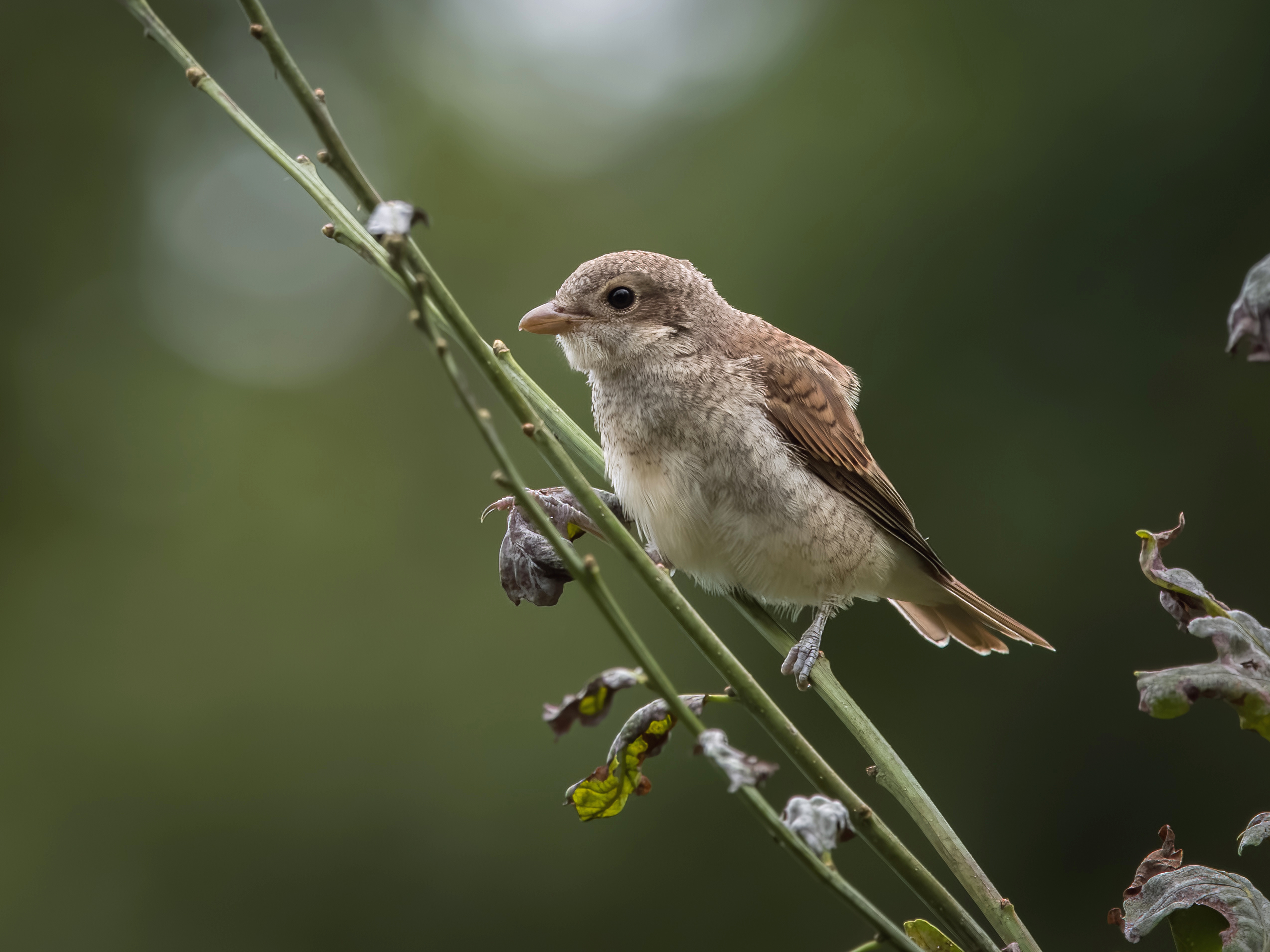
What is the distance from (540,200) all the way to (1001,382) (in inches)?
151

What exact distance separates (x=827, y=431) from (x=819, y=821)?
67.2 inches

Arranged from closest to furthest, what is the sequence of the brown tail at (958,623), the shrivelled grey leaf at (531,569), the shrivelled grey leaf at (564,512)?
the shrivelled grey leaf at (531,569)
the shrivelled grey leaf at (564,512)
the brown tail at (958,623)

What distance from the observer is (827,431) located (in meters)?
2.35

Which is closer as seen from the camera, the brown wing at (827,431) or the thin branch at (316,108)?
the thin branch at (316,108)

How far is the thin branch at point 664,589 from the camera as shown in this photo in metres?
0.74

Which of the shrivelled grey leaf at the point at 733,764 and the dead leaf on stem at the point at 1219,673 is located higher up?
the shrivelled grey leaf at the point at 733,764

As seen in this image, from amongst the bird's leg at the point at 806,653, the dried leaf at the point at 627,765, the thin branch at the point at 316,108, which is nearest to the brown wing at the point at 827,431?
the bird's leg at the point at 806,653

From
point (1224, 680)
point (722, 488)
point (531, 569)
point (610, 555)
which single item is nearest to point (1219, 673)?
point (1224, 680)

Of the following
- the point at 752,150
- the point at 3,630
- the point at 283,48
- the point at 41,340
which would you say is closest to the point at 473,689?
the point at 3,630

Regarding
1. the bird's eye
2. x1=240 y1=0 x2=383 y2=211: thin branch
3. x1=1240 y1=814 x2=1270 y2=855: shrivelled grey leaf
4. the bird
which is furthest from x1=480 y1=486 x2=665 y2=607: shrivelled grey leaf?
the bird's eye

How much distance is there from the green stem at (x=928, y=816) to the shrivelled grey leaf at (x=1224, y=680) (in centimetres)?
26

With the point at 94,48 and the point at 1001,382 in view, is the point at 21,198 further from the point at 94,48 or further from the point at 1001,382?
the point at 1001,382

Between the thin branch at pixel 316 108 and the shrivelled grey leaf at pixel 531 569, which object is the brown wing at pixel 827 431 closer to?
the shrivelled grey leaf at pixel 531 569

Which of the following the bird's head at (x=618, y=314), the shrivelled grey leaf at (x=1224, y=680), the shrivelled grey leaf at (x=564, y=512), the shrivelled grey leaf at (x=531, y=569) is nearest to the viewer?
the shrivelled grey leaf at (x=1224, y=680)
